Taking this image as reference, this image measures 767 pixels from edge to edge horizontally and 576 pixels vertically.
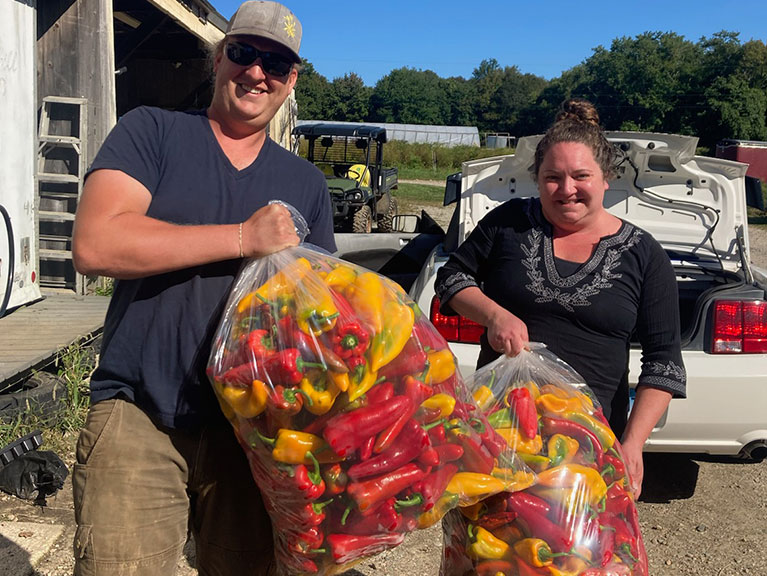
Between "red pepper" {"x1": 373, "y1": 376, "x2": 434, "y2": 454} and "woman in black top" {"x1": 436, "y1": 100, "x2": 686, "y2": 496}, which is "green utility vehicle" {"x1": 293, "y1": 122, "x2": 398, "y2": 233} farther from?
"red pepper" {"x1": 373, "y1": 376, "x2": 434, "y2": 454}

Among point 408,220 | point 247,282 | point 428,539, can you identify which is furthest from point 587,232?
point 408,220

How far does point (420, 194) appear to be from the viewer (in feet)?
84.3

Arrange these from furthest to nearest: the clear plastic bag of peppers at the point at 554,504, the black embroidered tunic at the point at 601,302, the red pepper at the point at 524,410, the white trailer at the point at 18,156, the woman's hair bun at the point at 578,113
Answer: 1. the white trailer at the point at 18,156
2. the woman's hair bun at the point at 578,113
3. the black embroidered tunic at the point at 601,302
4. the red pepper at the point at 524,410
5. the clear plastic bag of peppers at the point at 554,504

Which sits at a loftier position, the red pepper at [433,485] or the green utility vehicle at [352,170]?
the green utility vehicle at [352,170]

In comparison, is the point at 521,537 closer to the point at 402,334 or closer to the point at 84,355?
the point at 402,334

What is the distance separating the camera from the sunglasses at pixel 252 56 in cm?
189

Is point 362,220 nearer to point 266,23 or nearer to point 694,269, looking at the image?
point 694,269

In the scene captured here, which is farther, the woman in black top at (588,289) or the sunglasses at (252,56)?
the woman in black top at (588,289)

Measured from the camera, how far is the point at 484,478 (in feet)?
5.67

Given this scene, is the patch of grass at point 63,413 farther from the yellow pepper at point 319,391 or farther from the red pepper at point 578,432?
the red pepper at point 578,432

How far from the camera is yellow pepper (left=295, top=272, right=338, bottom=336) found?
1.64 metres

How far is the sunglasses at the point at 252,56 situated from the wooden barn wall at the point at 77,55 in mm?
5638

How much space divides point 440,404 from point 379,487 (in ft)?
0.77

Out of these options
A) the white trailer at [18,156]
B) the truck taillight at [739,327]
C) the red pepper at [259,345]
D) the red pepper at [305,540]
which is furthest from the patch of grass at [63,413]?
the truck taillight at [739,327]
